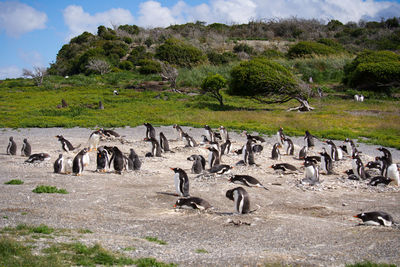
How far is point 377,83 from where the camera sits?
33.9 m

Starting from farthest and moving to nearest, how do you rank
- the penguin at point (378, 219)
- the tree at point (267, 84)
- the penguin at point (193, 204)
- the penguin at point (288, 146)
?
the tree at point (267, 84)
the penguin at point (288, 146)
the penguin at point (193, 204)
the penguin at point (378, 219)

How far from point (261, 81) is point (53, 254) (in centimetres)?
2575

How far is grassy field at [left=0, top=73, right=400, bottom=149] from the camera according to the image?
2200 cm

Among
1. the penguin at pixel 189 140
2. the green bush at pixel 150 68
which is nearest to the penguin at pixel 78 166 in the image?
the penguin at pixel 189 140

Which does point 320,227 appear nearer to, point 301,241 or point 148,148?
point 301,241

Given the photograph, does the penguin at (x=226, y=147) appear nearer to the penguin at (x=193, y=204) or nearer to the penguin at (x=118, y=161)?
Result: the penguin at (x=118, y=161)

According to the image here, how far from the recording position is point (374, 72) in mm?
33844

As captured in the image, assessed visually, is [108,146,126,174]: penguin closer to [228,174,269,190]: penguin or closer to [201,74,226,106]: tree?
[228,174,269,190]: penguin

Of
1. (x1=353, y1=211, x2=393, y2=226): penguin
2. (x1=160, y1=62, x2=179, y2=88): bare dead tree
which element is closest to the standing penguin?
(x1=353, y1=211, x2=393, y2=226): penguin

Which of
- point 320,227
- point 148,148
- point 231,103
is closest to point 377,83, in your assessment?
point 231,103

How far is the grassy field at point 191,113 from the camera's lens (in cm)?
2200

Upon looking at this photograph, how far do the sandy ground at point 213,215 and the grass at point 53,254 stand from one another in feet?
0.97

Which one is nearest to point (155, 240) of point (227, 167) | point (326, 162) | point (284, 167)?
point (227, 167)

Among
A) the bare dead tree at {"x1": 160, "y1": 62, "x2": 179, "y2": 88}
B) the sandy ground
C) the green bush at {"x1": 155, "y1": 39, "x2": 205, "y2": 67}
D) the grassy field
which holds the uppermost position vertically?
the green bush at {"x1": 155, "y1": 39, "x2": 205, "y2": 67}
